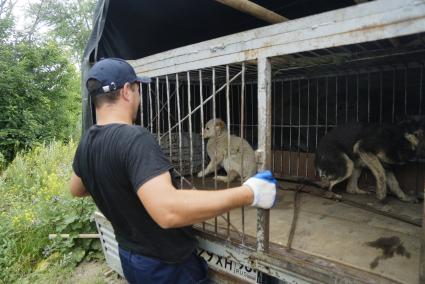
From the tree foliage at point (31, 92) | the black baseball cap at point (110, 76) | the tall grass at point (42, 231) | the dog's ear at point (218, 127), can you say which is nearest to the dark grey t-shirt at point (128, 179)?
the black baseball cap at point (110, 76)

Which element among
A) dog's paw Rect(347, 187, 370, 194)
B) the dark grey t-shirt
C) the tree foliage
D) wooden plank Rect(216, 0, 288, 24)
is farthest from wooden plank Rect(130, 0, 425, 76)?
the tree foliage

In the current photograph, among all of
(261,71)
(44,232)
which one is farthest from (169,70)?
(44,232)

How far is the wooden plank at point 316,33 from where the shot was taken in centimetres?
173

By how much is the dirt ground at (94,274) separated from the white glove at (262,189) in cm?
331

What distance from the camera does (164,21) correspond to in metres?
4.95

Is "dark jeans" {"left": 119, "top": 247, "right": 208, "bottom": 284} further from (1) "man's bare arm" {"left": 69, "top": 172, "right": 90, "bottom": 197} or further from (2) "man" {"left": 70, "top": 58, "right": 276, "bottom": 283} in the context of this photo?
(1) "man's bare arm" {"left": 69, "top": 172, "right": 90, "bottom": 197}

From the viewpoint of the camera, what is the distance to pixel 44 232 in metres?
5.56

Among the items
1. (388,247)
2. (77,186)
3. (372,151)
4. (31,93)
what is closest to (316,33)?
(388,247)

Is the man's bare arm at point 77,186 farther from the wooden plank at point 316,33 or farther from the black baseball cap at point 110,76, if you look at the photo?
the wooden plank at point 316,33

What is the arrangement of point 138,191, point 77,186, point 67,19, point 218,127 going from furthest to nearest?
point 67,19 < point 218,127 < point 77,186 < point 138,191

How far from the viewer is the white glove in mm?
2076

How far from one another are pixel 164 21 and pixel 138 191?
386 cm

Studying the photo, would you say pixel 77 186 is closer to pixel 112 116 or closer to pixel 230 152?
pixel 112 116

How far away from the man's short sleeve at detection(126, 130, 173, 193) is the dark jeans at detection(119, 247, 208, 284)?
80 cm
